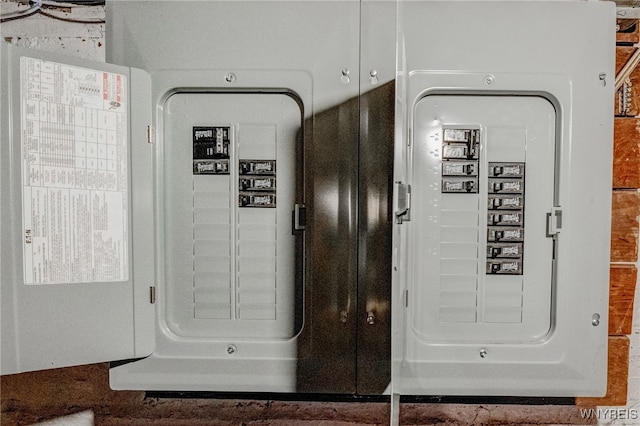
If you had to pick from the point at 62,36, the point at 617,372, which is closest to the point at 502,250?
the point at 617,372

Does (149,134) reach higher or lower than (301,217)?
higher

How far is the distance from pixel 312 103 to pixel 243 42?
0.49 ft

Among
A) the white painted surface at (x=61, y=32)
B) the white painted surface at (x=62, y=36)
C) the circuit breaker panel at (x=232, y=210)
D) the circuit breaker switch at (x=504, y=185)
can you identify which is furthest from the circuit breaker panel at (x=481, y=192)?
the white painted surface at (x=61, y=32)

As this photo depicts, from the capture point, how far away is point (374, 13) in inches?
30.3

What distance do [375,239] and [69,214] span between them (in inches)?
18.6

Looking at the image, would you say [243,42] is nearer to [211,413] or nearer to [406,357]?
[406,357]

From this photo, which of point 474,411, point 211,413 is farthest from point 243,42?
point 474,411

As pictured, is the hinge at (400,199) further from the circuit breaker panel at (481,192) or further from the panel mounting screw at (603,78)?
the panel mounting screw at (603,78)

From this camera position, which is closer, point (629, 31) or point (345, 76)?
point (345, 76)

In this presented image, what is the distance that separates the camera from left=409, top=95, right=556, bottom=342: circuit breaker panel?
0.77 meters

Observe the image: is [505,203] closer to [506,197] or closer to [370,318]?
[506,197]

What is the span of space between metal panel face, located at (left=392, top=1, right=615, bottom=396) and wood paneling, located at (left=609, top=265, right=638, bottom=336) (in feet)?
0.82

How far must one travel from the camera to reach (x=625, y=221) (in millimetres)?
976

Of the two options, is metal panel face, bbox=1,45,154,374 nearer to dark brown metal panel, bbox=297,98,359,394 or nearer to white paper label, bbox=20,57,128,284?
white paper label, bbox=20,57,128,284
